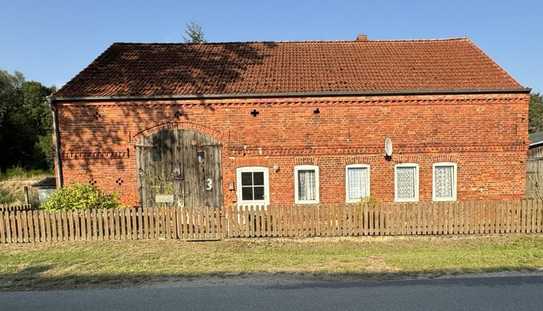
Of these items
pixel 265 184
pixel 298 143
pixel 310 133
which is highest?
pixel 310 133

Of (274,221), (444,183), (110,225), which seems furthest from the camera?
(444,183)

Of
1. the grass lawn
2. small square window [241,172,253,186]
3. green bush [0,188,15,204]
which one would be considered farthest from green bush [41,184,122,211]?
green bush [0,188,15,204]

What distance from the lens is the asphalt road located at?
16.8 ft

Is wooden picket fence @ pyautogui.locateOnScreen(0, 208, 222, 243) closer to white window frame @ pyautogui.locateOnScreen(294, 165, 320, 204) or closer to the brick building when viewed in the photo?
the brick building

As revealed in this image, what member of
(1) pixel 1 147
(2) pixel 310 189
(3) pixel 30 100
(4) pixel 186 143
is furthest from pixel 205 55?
(3) pixel 30 100

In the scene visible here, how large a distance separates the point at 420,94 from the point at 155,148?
969 centimetres

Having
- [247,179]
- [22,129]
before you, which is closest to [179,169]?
[247,179]

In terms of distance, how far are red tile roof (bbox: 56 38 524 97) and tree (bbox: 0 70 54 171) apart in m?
32.6

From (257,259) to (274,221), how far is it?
2460 mm

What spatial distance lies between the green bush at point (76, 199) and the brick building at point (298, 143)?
1.47m

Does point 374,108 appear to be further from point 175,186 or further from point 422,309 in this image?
point 422,309

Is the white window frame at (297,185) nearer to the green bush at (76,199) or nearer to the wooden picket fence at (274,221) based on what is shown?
the wooden picket fence at (274,221)

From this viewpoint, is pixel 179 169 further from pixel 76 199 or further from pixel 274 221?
pixel 274 221

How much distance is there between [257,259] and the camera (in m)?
7.87
